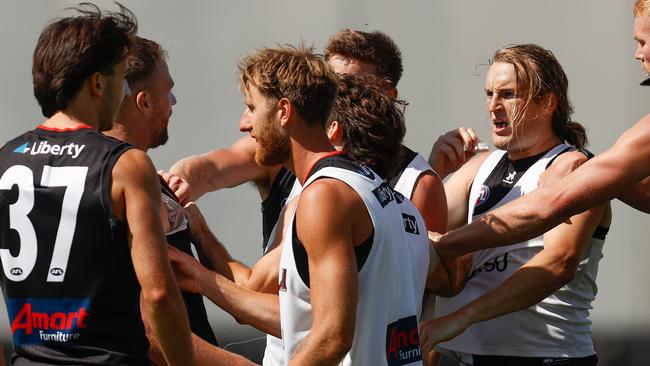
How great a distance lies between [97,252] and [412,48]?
2.86 m

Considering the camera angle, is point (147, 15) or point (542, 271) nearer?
point (542, 271)

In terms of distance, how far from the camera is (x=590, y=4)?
5.15 m

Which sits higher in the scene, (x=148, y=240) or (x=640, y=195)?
(x=148, y=240)

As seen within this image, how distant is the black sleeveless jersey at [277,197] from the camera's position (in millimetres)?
4000

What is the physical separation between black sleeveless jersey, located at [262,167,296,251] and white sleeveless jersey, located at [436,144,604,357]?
27.9 inches

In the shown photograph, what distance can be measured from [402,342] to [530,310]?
955 millimetres

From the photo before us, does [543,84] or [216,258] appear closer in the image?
[216,258]

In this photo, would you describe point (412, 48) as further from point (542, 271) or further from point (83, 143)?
point (83, 143)

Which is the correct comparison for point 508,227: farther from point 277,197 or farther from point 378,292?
point 277,197

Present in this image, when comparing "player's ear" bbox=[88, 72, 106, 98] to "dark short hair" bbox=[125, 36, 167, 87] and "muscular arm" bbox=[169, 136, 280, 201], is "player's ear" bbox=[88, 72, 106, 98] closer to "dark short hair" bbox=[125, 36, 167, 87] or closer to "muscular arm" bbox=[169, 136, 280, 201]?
"dark short hair" bbox=[125, 36, 167, 87]

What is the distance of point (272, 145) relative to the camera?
3117 millimetres

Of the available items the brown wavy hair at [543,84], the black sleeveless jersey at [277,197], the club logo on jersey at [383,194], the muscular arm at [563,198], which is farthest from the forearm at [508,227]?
the black sleeveless jersey at [277,197]

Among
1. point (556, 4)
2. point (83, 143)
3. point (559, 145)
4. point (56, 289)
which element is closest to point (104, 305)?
point (56, 289)

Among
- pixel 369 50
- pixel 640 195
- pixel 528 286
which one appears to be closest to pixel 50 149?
pixel 528 286
